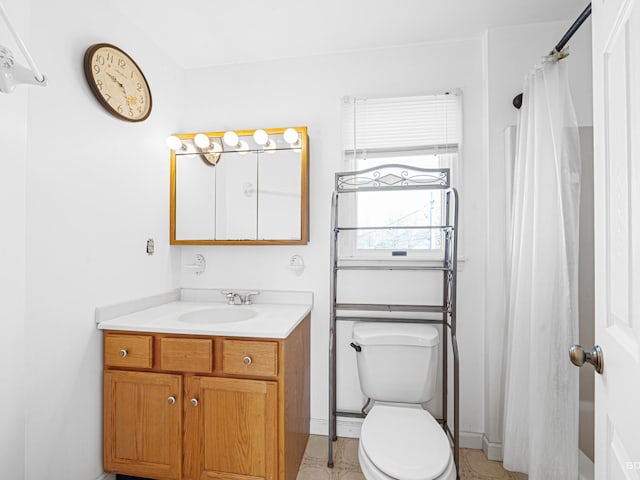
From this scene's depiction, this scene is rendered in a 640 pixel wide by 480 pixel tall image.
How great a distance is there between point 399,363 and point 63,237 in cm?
168

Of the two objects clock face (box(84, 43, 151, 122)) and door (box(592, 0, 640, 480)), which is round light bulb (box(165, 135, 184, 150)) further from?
door (box(592, 0, 640, 480))

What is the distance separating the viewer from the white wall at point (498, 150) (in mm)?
1798

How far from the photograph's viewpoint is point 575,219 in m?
1.28

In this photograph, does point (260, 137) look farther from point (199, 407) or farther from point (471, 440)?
point (471, 440)

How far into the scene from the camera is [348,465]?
1757 mm

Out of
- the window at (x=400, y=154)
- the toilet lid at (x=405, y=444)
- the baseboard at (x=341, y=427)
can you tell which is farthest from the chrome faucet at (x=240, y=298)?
the toilet lid at (x=405, y=444)

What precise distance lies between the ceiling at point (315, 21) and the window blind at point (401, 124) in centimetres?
35

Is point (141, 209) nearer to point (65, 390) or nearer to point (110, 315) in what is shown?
point (110, 315)

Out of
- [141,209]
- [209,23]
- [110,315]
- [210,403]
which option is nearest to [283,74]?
[209,23]

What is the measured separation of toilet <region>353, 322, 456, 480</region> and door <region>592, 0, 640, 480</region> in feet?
2.17

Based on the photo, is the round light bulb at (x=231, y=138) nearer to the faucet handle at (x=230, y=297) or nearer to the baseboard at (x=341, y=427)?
the faucet handle at (x=230, y=297)

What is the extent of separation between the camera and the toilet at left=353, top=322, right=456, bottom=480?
4.27ft

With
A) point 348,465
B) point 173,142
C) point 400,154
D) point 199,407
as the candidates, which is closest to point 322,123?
point 400,154

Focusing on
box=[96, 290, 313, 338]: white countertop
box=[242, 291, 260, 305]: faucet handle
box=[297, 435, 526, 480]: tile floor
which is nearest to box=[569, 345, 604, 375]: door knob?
box=[96, 290, 313, 338]: white countertop
